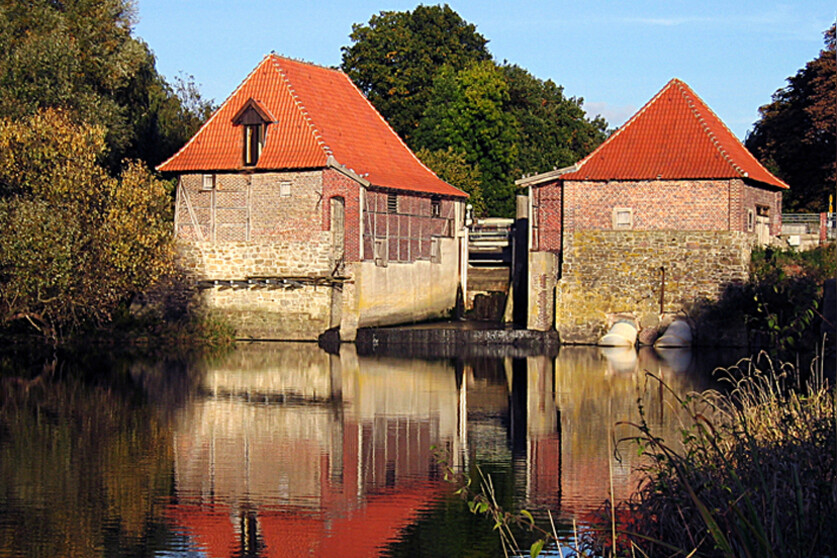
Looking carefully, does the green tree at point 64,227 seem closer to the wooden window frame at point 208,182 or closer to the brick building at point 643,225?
the wooden window frame at point 208,182

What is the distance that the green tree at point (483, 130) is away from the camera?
165 feet

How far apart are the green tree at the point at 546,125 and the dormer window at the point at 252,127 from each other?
2085cm

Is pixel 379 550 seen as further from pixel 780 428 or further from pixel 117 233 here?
pixel 117 233

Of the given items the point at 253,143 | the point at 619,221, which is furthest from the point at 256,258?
the point at 619,221

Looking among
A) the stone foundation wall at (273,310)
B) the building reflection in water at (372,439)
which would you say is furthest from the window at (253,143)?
the building reflection in water at (372,439)

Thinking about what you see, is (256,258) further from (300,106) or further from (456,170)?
(456,170)

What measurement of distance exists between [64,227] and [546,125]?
3343 cm

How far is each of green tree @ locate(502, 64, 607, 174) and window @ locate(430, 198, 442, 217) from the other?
15.3m

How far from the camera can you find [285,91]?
115 feet

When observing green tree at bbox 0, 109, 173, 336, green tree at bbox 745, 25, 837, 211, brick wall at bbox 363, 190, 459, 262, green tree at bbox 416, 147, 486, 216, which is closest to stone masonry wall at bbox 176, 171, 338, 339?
brick wall at bbox 363, 190, 459, 262

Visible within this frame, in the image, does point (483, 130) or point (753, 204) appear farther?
point (483, 130)

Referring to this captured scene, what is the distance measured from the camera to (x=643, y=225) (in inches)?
1293

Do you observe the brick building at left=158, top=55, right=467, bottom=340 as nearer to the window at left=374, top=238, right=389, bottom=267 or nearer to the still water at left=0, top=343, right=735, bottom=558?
the window at left=374, top=238, right=389, bottom=267

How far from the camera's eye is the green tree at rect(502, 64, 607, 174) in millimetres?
55281
